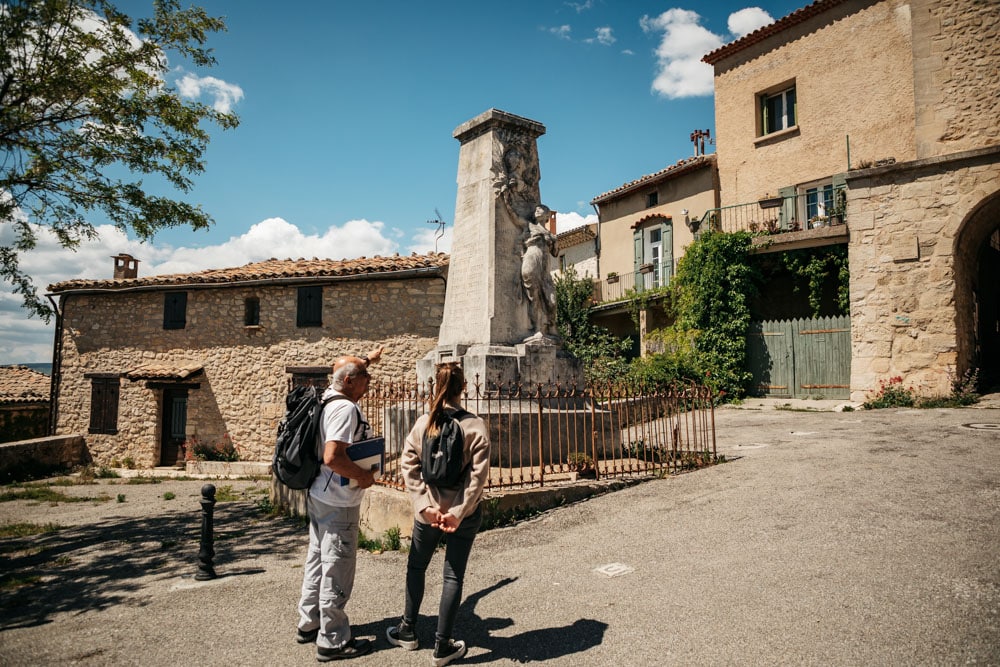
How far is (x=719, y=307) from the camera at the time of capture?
15.2m

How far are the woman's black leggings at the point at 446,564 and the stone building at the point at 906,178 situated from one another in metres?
12.1

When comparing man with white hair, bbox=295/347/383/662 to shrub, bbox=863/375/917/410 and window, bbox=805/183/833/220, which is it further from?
window, bbox=805/183/833/220

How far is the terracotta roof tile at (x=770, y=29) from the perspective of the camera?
15.8 metres

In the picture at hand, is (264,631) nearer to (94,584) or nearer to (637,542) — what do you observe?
(94,584)

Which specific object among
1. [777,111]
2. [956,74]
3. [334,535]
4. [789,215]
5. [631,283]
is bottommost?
[334,535]

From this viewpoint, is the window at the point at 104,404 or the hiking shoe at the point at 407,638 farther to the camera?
the window at the point at 104,404

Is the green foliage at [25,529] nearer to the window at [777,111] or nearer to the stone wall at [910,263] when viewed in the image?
the stone wall at [910,263]

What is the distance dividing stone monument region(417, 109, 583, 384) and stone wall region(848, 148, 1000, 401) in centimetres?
819

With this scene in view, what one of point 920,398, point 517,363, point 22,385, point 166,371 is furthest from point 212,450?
point 920,398

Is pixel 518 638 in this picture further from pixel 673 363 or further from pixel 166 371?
pixel 166 371

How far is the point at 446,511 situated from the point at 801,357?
1344cm

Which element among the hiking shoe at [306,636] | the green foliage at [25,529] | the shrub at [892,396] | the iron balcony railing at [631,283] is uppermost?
the iron balcony railing at [631,283]

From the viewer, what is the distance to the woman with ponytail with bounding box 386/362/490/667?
2.91m

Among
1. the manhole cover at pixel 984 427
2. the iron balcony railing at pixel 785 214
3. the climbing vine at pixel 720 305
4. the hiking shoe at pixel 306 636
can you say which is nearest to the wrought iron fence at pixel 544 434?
the hiking shoe at pixel 306 636
